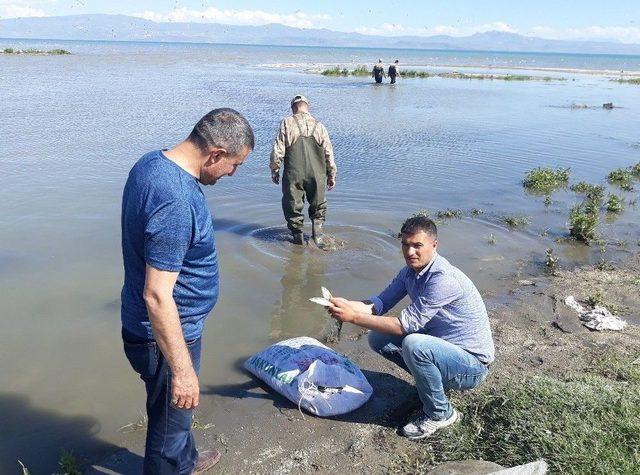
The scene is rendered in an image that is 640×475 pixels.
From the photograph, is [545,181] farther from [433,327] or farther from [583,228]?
[433,327]

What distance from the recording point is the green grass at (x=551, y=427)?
3096 millimetres

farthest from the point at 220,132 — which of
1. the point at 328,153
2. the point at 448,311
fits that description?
the point at 328,153

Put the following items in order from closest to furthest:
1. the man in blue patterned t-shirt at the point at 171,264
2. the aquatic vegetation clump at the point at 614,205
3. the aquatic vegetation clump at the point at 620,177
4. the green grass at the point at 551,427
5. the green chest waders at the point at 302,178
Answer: the man in blue patterned t-shirt at the point at 171,264
the green grass at the point at 551,427
the green chest waders at the point at 302,178
the aquatic vegetation clump at the point at 614,205
the aquatic vegetation clump at the point at 620,177

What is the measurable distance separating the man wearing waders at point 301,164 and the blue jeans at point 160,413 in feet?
14.4

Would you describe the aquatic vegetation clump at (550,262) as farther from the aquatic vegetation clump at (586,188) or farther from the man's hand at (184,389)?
the man's hand at (184,389)

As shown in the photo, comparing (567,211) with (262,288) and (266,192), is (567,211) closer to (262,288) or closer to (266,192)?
(266,192)

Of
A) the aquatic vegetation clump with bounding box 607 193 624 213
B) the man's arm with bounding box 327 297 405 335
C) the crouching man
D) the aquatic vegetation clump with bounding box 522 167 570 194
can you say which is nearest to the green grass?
the crouching man

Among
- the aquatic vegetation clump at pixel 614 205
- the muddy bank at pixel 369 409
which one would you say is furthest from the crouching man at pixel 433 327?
the aquatic vegetation clump at pixel 614 205

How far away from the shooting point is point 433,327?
144 inches

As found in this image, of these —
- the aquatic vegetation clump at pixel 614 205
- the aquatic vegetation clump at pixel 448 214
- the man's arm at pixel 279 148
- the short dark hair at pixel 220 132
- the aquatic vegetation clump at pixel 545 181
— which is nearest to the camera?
the short dark hair at pixel 220 132

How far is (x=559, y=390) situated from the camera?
3.71 meters

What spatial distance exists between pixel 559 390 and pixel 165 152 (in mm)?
2924

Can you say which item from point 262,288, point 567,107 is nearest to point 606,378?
point 262,288

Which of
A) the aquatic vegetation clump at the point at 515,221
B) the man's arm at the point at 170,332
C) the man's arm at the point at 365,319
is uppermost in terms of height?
the man's arm at the point at 170,332
